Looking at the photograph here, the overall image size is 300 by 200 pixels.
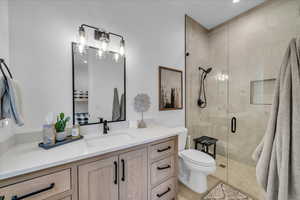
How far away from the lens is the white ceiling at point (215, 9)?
2008mm

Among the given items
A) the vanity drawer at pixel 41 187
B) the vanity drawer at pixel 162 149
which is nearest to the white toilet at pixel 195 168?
the vanity drawer at pixel 162 149

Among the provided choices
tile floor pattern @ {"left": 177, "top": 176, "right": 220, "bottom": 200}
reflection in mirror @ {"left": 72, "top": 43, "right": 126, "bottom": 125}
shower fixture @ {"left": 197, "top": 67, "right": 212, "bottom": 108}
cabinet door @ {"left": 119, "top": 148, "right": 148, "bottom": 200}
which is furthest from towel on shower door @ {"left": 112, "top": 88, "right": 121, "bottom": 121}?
shower fixture @ {"left": 197, "top": 67, "right": 212, "bottom": 108}

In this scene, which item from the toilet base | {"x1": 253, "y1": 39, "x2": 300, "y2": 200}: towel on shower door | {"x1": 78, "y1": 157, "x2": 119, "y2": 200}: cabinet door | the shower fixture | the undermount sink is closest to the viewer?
{"x1": 253, "y1": 39, "x2": 300, "y2": 200}: towel on shower door

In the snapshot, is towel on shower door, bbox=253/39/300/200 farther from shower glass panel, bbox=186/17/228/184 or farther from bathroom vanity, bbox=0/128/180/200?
shower glass panel, bbox=186/17/228/184

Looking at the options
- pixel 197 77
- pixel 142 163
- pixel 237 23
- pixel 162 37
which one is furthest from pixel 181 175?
pixel 237 23

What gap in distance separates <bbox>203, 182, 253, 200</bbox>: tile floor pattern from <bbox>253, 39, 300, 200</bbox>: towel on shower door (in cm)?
Result: 111

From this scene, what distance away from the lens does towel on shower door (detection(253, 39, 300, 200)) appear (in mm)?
619

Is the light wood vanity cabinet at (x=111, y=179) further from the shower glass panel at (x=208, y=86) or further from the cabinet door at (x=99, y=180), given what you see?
the shower glass panel at (x=208, y=86)

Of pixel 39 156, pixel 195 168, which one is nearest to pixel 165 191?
pixel 195 168

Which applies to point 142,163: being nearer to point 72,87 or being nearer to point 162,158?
point 162,158

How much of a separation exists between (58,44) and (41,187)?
3.95 ft

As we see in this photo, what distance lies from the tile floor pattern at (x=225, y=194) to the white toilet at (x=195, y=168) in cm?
10

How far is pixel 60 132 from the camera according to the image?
1.06 meters

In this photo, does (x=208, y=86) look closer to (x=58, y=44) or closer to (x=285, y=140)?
(x=285, y=140)
